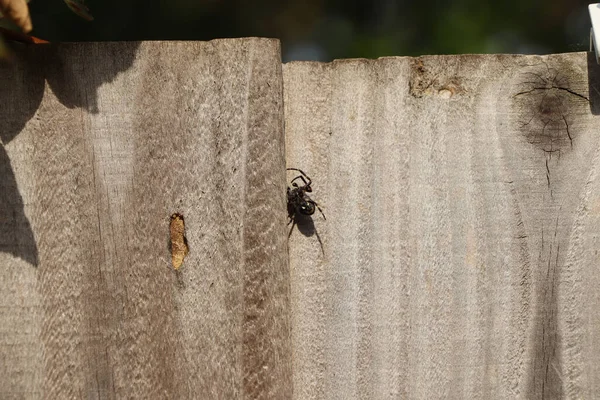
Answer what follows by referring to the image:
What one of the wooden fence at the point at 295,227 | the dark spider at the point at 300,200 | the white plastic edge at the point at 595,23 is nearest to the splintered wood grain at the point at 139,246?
the wooden fence at the point at 295,227

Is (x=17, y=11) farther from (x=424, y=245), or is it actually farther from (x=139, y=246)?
(x=424, y=245)

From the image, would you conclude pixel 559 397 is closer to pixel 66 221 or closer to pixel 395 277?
pixel 395 277

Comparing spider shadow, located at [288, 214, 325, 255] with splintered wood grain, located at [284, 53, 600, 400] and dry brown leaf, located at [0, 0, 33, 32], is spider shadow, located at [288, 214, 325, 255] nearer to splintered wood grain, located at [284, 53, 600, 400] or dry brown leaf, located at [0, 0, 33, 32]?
splintered wood grain, located at [284, 53, 600, 400]

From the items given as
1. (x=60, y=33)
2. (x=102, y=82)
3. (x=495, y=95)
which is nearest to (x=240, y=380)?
(x=102, y=82)

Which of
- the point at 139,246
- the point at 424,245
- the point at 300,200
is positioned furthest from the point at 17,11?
the point at 424,245

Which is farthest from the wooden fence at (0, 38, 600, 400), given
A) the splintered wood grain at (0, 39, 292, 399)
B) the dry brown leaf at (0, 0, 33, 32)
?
the dry brown leaf at (0, 0, 33, 32)
